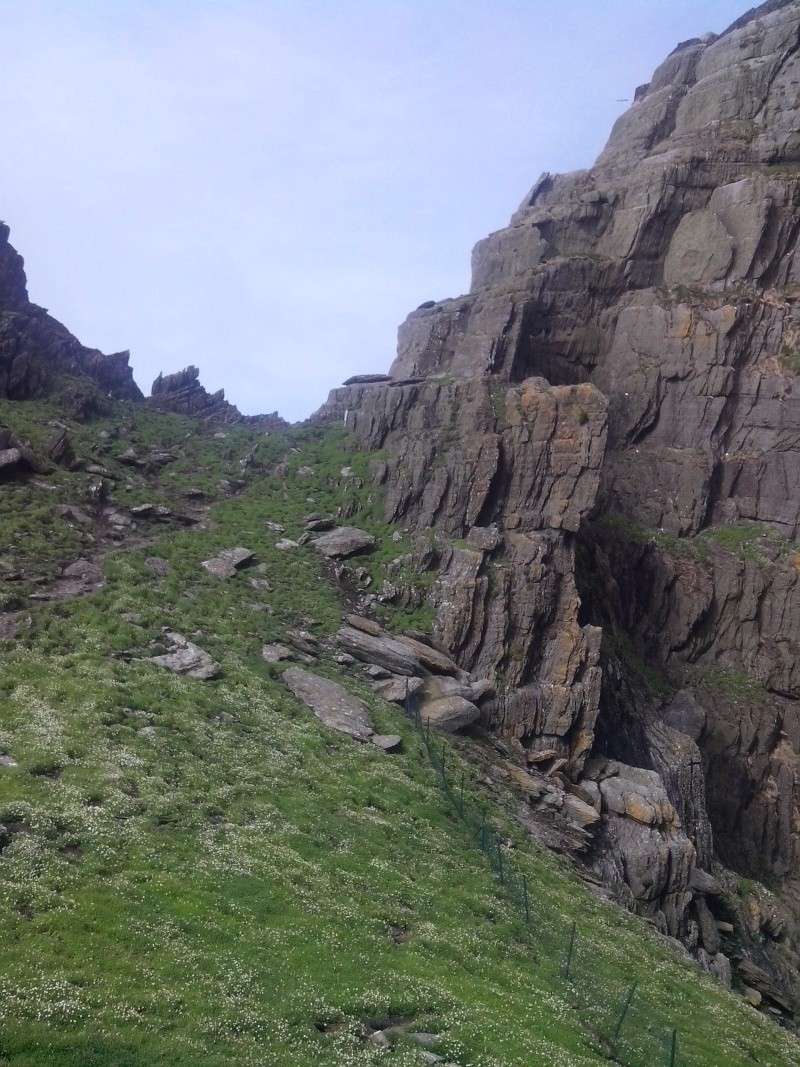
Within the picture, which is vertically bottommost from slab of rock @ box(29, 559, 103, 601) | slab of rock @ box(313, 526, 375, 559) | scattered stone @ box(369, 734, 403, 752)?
scattered stone @ box(369, 734, 403, 752)

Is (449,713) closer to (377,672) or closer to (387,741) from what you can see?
(377,672)

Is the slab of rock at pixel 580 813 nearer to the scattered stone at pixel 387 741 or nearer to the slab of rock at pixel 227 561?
the scattered stone at pixel 387 741

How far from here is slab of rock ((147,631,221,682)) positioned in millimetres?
33094

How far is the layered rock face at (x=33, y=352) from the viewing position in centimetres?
6360

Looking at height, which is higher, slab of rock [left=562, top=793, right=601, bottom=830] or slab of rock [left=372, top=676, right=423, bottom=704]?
slab of rock [left=372, top=676, right=423, bottom=704]

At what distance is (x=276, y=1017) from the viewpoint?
14.8 meters

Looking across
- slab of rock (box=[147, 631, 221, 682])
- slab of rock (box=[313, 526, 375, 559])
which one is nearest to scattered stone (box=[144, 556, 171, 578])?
slab of rock (box=[147, 631, 221, 682])

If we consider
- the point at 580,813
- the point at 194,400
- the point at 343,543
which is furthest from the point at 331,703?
the point at 194,400

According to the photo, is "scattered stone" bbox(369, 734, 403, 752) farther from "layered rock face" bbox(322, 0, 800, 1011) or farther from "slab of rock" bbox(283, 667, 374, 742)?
"layered rock face" bbox(322, 0, 800, 1011)

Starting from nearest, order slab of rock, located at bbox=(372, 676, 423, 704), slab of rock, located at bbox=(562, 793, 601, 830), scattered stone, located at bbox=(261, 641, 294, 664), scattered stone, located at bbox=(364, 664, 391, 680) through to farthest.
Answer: slab of rock, located at bbox=(562, 793, 601, 830), scattered stone, located at bbox=(261, 641, 294, 664), slab of rock, located at bbox=(372, 676, 423, 704), scattered stone, located at bbox=(364, 664, 391, 680)

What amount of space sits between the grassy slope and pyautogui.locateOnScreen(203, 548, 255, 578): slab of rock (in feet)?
26.7

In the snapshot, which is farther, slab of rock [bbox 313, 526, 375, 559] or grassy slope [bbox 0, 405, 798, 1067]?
slab of rock [bbox 313, 526, 375, 559]

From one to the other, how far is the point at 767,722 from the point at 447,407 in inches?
1309

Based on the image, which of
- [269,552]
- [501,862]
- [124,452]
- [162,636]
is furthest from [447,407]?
[501,862]
